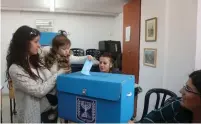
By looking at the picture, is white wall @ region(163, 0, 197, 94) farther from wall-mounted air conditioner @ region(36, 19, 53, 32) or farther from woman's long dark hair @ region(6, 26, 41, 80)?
wall-mounted air conditioner @ region(36, 19, 53, 32)

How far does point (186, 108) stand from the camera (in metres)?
1.09

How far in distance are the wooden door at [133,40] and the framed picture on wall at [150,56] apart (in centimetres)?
27

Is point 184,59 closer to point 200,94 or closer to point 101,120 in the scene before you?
point 200,94

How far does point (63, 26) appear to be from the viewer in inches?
224

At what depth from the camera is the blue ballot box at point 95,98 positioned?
0.79m

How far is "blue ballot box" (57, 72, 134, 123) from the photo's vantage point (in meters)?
0.79

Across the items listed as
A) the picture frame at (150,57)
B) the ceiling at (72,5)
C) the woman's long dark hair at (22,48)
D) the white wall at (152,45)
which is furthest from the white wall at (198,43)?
the ceiling at (72,5)

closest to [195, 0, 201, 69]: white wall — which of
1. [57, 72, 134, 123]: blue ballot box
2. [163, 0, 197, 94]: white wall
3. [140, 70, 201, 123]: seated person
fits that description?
[163, 0, 197, 94]: white wall

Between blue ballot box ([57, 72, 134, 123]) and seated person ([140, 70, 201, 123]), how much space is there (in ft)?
1.26

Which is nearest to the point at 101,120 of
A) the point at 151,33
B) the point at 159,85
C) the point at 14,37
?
the point at 14,37

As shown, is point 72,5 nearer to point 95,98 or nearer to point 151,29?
point 151,29

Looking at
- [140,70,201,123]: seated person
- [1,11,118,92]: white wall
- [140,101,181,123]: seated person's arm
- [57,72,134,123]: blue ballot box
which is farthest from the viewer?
[1,11,118,92]: white wall

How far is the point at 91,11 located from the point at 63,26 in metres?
0.99

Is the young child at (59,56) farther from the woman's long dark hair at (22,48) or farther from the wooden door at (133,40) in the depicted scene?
the wooden door at (133,40)
